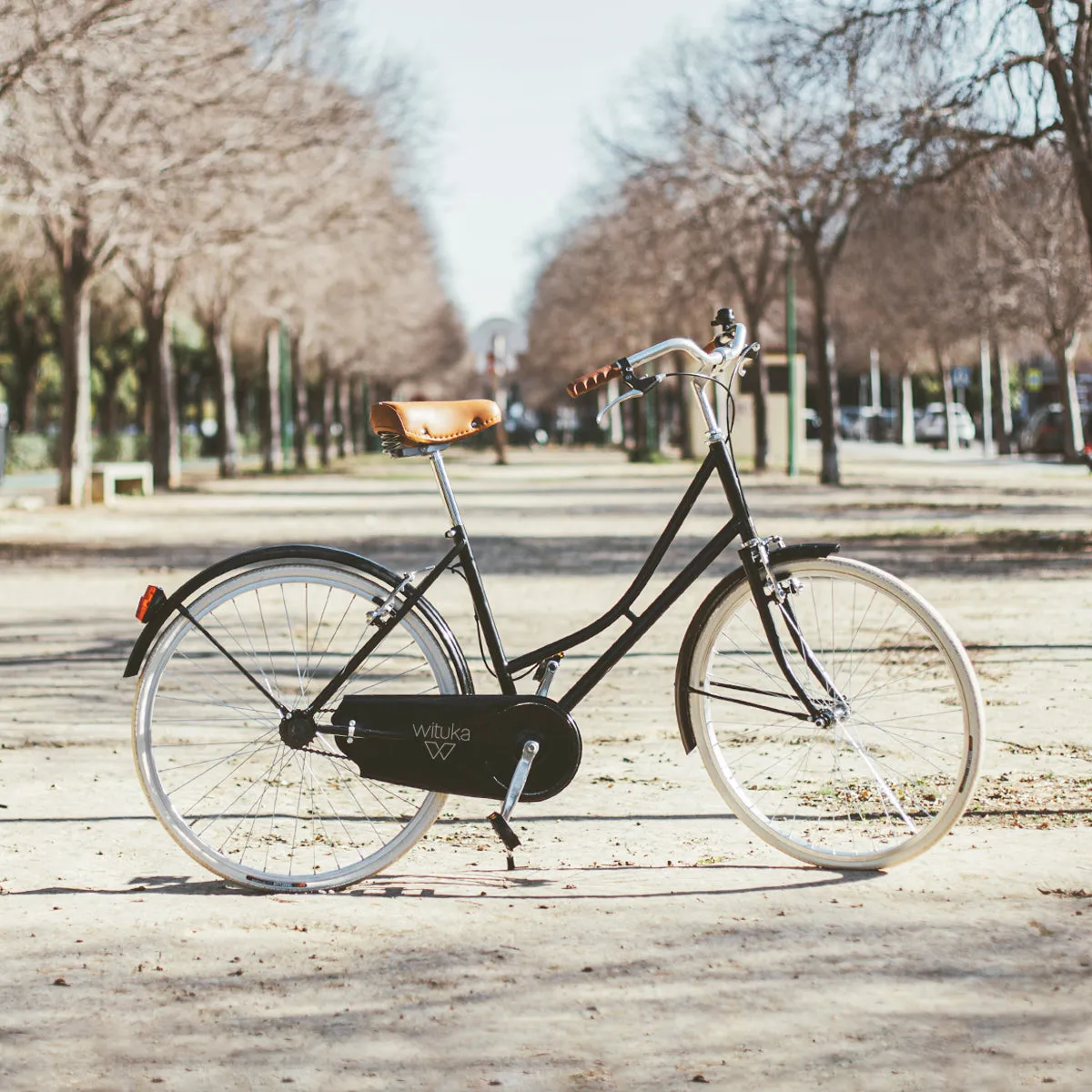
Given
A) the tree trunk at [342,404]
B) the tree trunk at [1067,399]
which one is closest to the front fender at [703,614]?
the tree trunk at [1067,399]

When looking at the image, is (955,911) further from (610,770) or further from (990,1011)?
(610,770)

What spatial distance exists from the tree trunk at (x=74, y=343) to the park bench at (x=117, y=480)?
1.18 m

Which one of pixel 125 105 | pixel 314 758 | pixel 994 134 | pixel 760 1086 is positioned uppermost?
pixel 125 105

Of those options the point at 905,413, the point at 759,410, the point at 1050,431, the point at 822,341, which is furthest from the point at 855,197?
the point at 905,413

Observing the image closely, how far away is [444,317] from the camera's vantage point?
78750 mm

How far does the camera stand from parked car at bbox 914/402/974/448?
257ft

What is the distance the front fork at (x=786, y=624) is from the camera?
4.84 metres

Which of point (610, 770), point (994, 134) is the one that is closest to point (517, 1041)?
point (610, 770)

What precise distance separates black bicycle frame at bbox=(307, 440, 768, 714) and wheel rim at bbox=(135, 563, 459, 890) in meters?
0.06

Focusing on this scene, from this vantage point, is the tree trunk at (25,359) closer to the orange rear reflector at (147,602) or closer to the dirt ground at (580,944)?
the dirt ground at (580,944)

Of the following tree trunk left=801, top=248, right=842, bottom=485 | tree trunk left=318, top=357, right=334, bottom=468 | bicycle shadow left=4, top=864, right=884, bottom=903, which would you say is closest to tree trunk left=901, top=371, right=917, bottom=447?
tree trunk left=318, top=357, right=334, bottom=468

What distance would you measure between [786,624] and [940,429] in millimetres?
78135

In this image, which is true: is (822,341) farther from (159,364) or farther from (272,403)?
(272,403)

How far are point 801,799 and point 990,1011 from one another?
2.09 meters
